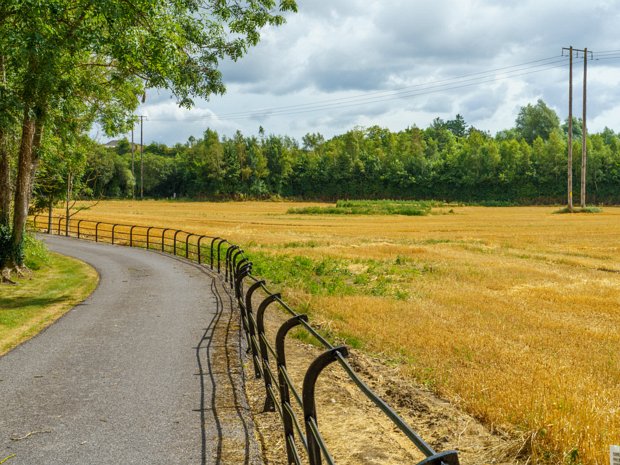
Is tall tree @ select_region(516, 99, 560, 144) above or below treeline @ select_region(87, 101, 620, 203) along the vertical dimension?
above

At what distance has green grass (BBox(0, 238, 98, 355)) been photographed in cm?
1355

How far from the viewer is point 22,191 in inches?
836

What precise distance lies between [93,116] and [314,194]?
107m

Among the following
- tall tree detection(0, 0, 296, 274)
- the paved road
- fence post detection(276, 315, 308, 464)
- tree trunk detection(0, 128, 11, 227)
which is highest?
tall tree detection(0, 0, 296, 274)

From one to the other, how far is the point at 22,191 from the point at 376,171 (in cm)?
10496

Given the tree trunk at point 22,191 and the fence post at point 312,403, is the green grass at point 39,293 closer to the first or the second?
the tree trunk at point 22,191

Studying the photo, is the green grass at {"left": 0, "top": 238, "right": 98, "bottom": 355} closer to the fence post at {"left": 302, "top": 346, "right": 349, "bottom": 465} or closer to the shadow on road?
the shadow on road

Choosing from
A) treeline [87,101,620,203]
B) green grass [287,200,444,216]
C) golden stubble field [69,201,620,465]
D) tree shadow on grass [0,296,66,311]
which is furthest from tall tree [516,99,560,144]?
tree shadow on grass [0,296,66,311]

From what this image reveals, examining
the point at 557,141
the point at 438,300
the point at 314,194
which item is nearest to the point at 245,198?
the point at 314,194

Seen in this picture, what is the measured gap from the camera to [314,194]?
426 ft

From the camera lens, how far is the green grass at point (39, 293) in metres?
13.5

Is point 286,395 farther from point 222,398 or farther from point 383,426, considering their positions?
point 222,398

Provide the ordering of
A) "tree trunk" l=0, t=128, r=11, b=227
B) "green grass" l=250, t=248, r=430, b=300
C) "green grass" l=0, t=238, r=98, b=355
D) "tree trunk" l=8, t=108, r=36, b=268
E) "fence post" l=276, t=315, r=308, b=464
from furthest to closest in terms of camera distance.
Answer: "tree trunk" l=0, t=128, r=11, b=227, "tree trunk" l=8, t=108, r=36, b=268, "green grass" l=250, t=248, r=430, b=300, "green grass" l=0, t=238, r=98, b=355, "fence post" l=276, t=315, r=308, b=464

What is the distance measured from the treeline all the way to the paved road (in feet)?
314
